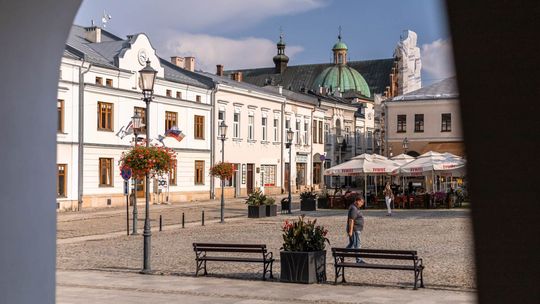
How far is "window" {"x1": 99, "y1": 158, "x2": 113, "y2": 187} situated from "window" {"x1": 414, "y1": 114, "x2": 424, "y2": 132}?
21.6 metres

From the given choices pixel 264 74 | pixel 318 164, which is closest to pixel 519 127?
pixel 318 164

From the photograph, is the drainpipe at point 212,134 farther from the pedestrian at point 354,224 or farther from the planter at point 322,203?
the pedestrian at point 354,224

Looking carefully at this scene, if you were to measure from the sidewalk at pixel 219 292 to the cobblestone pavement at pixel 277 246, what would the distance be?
0.58 m

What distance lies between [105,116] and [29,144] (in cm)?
3201

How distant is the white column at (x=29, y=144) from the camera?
3.82 metres

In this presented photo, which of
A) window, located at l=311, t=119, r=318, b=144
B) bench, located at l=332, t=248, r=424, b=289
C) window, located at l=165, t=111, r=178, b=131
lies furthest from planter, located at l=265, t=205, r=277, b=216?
window, located at l=311, t=119, r=318, b=144

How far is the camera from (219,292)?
34.0 feet

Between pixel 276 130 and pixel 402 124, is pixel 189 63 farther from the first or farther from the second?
pixel 402 124

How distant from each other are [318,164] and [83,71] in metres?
28.0

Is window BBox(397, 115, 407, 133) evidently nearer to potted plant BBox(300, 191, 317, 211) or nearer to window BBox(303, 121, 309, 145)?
window BBox(303, 121, 309, 145)

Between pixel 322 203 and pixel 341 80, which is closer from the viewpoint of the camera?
pixel 322 203

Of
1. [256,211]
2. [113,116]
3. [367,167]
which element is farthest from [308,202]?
[113,116]

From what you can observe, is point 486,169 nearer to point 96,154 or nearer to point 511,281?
point 511,281

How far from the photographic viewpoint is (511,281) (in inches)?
33.1
